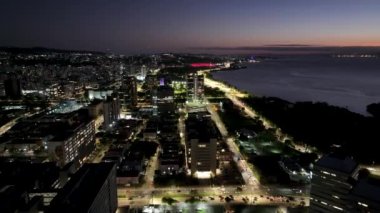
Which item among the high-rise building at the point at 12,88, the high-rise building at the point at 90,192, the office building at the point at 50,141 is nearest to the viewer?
the high-rise building at the point at 90,192

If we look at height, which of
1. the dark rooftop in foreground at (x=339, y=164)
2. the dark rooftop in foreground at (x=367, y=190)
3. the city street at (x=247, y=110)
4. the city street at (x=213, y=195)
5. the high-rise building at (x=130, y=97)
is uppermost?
the dark rooftop in foreground at (x=339, y=164)

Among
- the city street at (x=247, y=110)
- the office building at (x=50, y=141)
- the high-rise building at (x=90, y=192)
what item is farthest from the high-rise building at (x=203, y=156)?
the city street at (x=247, y=110)

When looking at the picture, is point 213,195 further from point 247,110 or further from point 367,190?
point 247,110

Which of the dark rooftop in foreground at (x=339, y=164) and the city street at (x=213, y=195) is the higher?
the dark rooftop in foreground at (x=339, y=164)

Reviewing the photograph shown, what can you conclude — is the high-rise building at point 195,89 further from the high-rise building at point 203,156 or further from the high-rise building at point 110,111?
the high-rise building at point 203,156

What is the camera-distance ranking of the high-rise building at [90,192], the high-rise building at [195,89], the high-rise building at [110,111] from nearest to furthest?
the high-rise building at [90,192] → the high-rise building at [110,111] → the high-rise building at [195,89]

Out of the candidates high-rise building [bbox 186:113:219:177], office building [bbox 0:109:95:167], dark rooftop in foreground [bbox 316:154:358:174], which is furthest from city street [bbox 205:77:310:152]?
office building [bbox 0:109:95:167]

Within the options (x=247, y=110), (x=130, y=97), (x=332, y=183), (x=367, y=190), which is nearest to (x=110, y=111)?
(x=130, y=97)
